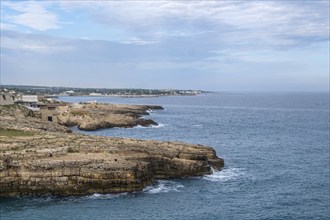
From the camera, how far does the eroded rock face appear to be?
1779 inches

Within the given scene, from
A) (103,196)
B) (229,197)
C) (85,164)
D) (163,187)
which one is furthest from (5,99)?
(229,197)

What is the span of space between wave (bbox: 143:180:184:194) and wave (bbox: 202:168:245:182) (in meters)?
5.05

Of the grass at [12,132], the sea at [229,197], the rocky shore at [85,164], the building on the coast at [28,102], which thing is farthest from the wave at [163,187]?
the building on the coast at [28,102]

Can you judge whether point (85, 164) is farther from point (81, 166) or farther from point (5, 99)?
point (5, 99)

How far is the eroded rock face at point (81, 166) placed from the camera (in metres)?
45.2

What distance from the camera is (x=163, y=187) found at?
4900cm

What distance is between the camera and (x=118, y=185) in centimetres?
4628

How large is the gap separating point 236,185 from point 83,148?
17.9m

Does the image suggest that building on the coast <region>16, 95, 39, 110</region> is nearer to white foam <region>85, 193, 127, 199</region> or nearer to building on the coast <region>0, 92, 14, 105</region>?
building on the coast <region>0, 92, 14, 105</region>

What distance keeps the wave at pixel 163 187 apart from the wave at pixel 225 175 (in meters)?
5.05

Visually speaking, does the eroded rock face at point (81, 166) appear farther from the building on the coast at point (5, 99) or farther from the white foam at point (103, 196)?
the building on the coast at point (5, 99)

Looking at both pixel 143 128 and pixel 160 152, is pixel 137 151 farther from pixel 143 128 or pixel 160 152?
pixel 143 128

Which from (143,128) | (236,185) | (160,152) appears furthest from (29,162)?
(143,128)

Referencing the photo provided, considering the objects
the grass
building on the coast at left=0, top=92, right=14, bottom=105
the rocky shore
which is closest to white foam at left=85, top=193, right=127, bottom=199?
→ the rocky shore
